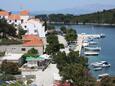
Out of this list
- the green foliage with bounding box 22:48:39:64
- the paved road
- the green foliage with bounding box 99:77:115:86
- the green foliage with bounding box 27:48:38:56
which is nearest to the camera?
the green foliage with bounding box 99:77:115:86

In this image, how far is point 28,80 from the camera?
25781mm

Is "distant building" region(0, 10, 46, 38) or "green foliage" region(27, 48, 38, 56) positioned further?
"distant building" region(0, 10, 46, 38)

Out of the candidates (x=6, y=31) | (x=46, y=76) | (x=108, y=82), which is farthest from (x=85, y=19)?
(x=108, y=82)

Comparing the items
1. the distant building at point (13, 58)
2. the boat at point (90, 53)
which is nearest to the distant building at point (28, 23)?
the boat at point (90, 53)

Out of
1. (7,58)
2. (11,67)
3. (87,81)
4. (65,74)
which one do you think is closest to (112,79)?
(87,81)

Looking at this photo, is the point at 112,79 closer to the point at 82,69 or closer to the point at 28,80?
the point at 82,69

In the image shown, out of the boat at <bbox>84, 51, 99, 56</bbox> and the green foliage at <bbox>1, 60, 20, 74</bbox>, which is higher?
the green foliage at <bbox>1, 60, 20, 74</bbox>

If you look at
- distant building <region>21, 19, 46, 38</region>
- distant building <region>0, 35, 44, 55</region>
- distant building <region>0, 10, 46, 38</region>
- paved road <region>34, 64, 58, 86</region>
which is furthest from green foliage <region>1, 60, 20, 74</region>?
distant building <region>21, 19, 46, 38</region>

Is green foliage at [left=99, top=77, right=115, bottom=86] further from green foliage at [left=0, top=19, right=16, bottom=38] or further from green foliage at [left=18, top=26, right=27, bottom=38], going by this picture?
green foliage at [left=18, top=26, right=27, bottom=38]

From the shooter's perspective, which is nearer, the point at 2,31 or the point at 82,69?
the point at 82,69

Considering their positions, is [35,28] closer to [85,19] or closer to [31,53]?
[31,53]

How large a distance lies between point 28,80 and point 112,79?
6.28 m

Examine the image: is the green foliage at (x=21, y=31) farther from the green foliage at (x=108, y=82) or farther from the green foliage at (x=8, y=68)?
the green foliage at (x=108, y=82)

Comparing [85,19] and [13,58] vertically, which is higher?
[13,58]
